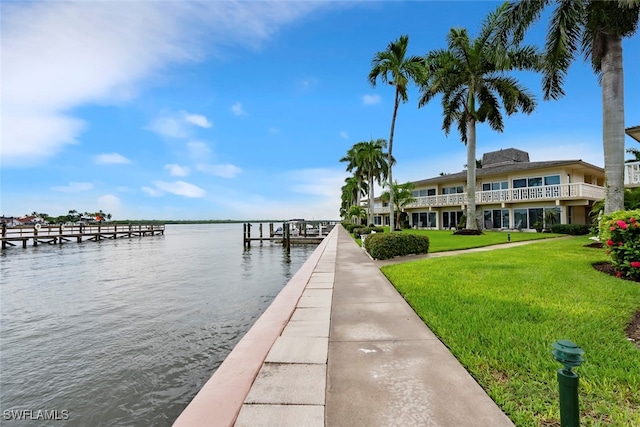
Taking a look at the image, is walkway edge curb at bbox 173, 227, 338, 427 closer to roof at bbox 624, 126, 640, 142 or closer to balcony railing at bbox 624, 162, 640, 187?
roof at bbox 624, 126, 640, 142

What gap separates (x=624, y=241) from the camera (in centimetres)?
773

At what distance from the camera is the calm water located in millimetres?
4746

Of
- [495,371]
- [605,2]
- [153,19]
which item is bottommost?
[495,371]

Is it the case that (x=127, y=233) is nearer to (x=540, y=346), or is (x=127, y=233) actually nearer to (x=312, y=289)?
(x=312, y=289)

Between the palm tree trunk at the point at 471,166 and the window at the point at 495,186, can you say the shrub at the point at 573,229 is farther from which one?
the window at the point at 495,186

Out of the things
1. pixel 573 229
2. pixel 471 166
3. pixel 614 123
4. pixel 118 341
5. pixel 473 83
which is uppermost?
pixel 473 83

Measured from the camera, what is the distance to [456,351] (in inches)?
160

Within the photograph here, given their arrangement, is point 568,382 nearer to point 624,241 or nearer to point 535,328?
point 535,328

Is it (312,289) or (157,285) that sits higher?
(312,289)

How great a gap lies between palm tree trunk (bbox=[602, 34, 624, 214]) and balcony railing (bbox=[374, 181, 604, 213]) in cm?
1268

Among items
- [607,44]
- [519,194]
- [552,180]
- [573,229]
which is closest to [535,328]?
[607,44]

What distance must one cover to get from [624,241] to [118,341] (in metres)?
12.5

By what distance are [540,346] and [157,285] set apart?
561 inches

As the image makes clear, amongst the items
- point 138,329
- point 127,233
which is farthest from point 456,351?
point 127,233
